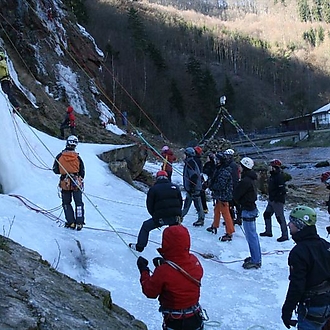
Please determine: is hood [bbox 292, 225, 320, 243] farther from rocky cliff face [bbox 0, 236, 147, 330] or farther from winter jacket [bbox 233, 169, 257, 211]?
winter jacket [bbox 233, 169, 257, 211]

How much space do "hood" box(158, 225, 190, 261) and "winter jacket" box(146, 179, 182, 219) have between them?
2548 mm

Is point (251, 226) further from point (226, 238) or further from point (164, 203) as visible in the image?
point (164, 203)

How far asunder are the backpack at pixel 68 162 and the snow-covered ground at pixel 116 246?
973 mm

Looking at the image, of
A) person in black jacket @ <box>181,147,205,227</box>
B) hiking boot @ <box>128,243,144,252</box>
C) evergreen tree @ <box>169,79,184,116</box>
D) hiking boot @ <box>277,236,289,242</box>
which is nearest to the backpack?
hiking boot @ <box>128,243,144,252</box>

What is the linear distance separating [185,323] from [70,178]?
4.09m

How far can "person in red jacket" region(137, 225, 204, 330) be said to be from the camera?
12.6 feet

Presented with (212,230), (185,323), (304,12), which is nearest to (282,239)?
(212,230)

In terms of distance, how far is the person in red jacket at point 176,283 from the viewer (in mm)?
3850

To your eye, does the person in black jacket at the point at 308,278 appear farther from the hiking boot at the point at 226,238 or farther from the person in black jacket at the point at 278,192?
the person in black jacket at the point at 278,192

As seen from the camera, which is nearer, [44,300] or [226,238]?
[44,300]

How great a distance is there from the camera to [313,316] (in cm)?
400

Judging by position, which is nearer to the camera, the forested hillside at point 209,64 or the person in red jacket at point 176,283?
the person in red jacket at point 176,283

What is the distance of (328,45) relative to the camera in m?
133

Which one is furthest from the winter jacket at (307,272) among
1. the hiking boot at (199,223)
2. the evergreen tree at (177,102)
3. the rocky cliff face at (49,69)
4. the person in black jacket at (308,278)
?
the evergreen tree at (177,102)
